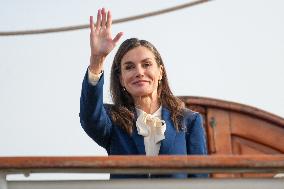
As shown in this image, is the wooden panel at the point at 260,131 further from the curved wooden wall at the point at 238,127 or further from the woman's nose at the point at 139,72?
the woman's nose at the point at 139,72

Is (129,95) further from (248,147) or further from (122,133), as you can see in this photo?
(248,147)

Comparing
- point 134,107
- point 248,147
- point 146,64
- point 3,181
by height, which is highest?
point 248,147

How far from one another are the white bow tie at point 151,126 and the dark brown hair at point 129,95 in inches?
0.9

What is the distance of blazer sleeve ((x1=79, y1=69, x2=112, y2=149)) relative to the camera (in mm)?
1049

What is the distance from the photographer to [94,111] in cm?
107

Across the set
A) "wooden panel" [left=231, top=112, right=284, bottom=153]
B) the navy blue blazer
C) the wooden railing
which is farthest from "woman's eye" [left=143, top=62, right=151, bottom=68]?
"wooden panel" [left=231, top=112, right=284, bottom=153]

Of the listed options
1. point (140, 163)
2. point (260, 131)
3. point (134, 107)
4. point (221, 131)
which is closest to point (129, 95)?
point (134, 107)

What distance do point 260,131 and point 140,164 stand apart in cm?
177

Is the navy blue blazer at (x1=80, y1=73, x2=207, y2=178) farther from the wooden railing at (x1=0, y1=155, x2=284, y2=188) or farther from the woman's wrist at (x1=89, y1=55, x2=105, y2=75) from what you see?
the wooden railing at (x1=0, y1=155, x2=284, y2=188)

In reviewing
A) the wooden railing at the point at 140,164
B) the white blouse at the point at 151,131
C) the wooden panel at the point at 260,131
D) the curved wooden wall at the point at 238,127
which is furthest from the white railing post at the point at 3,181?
the wooden panel at the point at 260,131

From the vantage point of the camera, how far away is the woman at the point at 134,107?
106 cm

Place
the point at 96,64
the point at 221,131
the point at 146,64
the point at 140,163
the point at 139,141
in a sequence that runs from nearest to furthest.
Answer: the point at 140,163 → the point at 96,64 → the point at 139,141 → the point at 146,64 → the point at 221,131

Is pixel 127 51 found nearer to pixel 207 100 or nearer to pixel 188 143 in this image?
pixel 188 143

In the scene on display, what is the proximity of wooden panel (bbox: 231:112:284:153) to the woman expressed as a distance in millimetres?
1172
